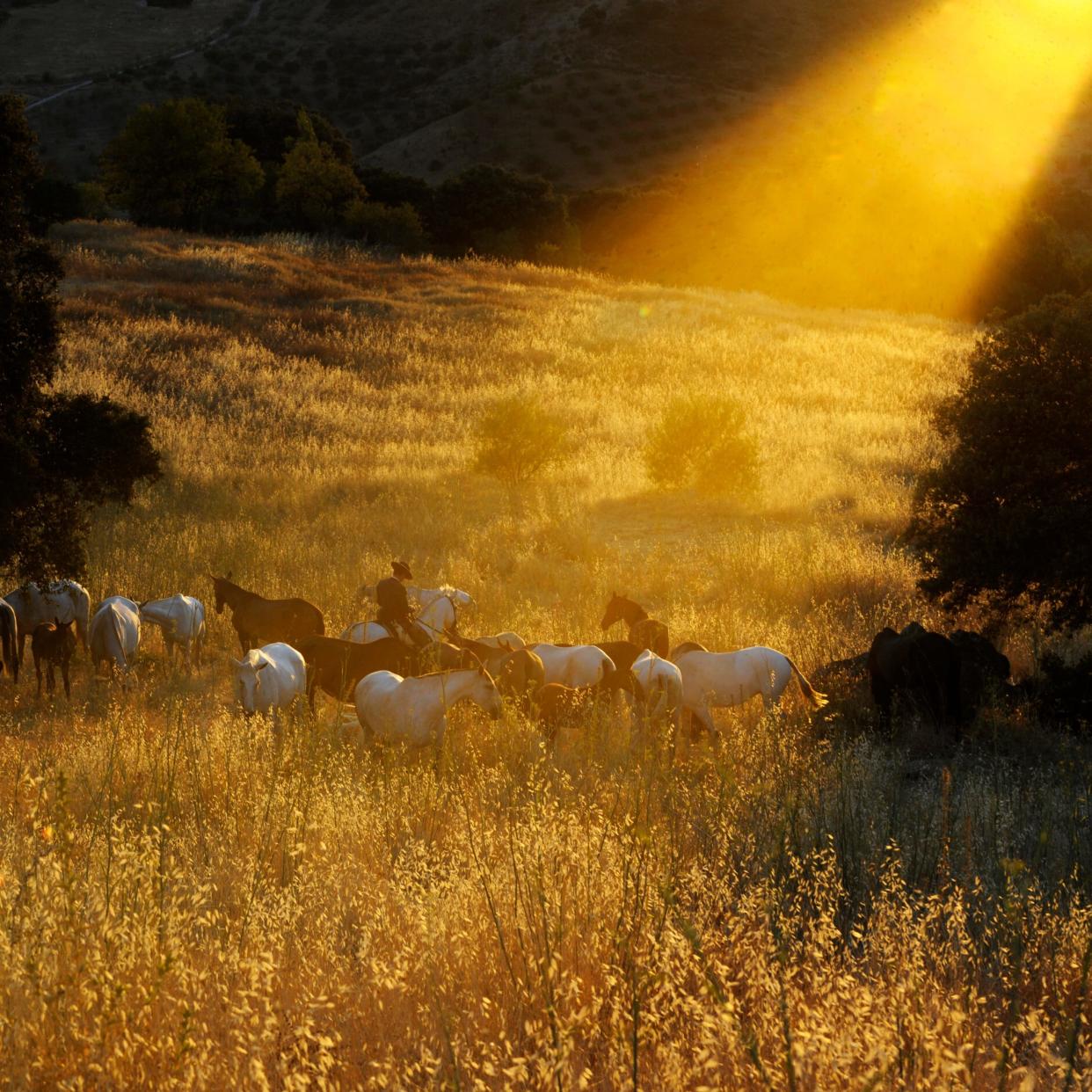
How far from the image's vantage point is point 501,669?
29.2 ft

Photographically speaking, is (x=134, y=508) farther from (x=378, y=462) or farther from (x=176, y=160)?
(x=176, y=160)

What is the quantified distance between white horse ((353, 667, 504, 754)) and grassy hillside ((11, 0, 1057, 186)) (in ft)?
270

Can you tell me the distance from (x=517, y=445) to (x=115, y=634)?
12027 mm

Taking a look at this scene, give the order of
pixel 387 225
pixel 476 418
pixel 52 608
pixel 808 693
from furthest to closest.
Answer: pixel 387 225 < pixel 476 418 < pixel 52 608 < pixel 808 693

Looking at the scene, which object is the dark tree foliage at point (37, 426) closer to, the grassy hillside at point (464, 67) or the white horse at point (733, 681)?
the white horse at point (733, 681)

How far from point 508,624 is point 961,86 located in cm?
11743

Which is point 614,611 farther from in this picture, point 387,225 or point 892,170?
point 892,170

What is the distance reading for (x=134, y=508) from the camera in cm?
1755

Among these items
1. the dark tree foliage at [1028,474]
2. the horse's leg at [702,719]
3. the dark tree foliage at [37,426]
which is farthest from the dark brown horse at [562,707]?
the dark tree foliage at [37,426]

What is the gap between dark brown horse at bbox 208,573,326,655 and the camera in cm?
1127

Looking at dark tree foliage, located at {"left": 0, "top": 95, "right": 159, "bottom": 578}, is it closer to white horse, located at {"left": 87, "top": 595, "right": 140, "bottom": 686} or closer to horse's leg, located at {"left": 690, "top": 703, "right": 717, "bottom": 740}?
white horse, located at {"left": 87, "top": 595, "right": 140, "bottom": 686}

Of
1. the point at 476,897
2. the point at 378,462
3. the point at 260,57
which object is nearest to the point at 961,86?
the point at 260,57

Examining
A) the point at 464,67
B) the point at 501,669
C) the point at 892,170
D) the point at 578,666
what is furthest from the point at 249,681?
the point at 464,67

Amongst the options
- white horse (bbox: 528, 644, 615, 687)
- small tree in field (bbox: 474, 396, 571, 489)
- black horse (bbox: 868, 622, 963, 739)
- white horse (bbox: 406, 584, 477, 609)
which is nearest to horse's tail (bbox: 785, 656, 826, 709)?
black horse (bbox: 868, 622, 963, 739)
